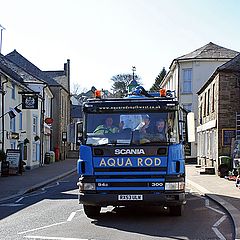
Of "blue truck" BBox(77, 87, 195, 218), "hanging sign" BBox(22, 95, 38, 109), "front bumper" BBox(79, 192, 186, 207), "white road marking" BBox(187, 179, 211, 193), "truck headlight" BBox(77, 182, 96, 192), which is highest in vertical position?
"hanging sign" BBox(22, 95, 38, 109)

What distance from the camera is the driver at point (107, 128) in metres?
12.5

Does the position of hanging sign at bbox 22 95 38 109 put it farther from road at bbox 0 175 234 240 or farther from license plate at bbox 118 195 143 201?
license plate at bbox 118 195 143 201

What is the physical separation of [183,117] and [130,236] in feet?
12.9

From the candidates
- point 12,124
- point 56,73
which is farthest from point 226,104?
point 56,73

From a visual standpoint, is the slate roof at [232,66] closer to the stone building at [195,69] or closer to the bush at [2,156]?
the bush at [2,156]

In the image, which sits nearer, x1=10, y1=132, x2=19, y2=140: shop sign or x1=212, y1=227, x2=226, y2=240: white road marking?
x1=212, y1=227, x2=226, y2=240: white road marking

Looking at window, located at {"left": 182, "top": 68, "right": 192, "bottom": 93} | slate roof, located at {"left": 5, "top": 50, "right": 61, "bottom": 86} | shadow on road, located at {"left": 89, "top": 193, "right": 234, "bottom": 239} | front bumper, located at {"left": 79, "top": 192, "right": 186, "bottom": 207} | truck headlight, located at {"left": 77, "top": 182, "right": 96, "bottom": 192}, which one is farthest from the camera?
slate roof, located at {"left": 5, "top": 50, "right": 61, "bottom": 86}

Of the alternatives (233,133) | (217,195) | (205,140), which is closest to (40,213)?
(217,195)

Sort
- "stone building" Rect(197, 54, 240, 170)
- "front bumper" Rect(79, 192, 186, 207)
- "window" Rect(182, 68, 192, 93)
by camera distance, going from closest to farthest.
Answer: "front bumper" Rect(79, 192, 186, 207) → "stone building" Rect(197, 54, 240, 170) → "window" Rect(182, 68, 192, 93)

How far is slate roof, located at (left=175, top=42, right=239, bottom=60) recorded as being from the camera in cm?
4975

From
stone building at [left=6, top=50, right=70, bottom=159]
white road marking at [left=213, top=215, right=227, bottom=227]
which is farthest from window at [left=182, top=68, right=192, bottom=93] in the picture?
white road marking at [left=213, top=215, right=227, bottom=227]

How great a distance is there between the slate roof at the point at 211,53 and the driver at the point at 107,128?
3819 centimetres

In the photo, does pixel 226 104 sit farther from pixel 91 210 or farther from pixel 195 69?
pixel 195 69

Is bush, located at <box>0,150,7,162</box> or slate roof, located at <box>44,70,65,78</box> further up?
slate roof, located at <box>44,70,65,78</box>
